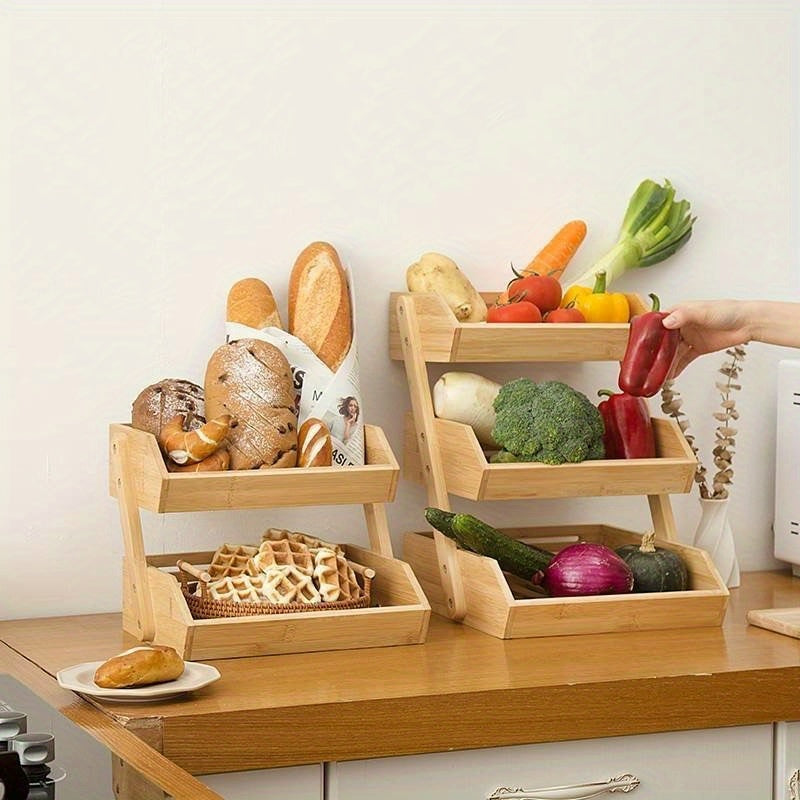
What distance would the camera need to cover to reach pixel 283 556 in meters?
1.85

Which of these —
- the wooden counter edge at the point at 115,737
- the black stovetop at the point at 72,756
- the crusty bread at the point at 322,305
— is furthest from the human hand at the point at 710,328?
the black stovetop at the point at 72,756

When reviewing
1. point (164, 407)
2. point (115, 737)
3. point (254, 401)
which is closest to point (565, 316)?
point (254, 401)

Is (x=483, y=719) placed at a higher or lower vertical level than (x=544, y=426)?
lower

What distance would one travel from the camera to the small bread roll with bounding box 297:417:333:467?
6.17 feet

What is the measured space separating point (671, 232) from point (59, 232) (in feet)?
3.27

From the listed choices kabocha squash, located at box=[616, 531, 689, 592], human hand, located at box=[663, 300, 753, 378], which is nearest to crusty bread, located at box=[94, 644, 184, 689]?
kabocha squash, located at box=[616, 531, 689, 592]

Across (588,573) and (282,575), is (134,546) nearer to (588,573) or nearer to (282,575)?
(282,575)

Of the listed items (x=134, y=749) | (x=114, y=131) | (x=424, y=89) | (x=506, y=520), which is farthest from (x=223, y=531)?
(x=134, y=749)

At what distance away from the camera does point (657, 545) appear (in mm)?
2098

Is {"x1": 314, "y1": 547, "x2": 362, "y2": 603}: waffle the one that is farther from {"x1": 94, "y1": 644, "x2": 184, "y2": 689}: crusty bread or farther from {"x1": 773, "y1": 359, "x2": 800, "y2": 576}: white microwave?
{"x1": 773, "y1": 359, "x2": 800, "y2": 576}: white microwave

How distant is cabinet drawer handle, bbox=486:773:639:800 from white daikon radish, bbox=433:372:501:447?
568 mm

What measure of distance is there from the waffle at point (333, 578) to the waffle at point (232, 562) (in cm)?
9

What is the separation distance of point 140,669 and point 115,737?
0.61 feet

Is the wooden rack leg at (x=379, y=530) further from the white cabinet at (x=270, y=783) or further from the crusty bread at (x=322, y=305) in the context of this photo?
the white cabinet at (x=270, y=783)
